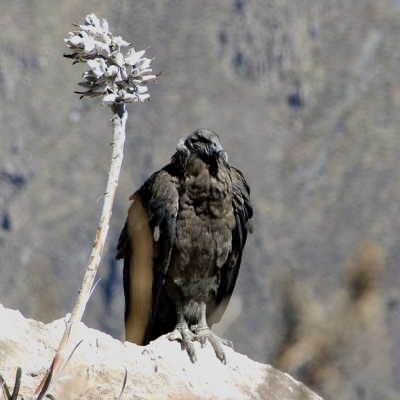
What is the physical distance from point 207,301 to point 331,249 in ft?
211

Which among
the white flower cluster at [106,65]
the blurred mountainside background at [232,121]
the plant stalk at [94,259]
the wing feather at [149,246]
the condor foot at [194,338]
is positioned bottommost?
the plant stalk at [94,259]

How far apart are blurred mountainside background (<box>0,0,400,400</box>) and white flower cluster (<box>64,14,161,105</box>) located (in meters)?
51.0

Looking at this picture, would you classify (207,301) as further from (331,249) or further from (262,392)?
(331,249)

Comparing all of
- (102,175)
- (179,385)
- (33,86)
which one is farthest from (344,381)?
(33,86)

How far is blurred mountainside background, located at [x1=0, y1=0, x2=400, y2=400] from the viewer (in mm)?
78875

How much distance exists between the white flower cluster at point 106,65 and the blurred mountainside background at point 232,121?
2007 inches

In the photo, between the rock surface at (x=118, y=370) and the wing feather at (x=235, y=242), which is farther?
the wing feather at (x=235, y=242)

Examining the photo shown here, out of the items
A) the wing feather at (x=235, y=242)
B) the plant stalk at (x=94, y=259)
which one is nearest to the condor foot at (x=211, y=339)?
the wing feather at (x=235, y=242)

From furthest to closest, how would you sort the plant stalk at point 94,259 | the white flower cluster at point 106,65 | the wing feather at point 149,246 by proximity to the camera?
the wing feather at point 149,246 < the white flower cluster at point 106,65 < the plant stalk at point 94,259

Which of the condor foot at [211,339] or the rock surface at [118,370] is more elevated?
the condor foot at [211,339]

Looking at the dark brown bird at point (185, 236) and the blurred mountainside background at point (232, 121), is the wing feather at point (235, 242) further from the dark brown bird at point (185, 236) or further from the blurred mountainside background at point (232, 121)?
the blurred mountainside background at point (232, 121)

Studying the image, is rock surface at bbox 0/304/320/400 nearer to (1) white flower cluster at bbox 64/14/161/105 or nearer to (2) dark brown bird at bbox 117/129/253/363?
(1) white flower cluster at bbox 64/14/161/105

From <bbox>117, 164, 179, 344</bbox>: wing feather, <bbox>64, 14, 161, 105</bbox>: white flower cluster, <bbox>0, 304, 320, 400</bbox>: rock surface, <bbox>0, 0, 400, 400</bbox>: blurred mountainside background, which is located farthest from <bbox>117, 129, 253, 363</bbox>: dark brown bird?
<bbox>0, 0, 400, 400</bbox>: blurred mountainside background

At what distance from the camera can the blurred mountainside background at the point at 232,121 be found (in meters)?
78.9
